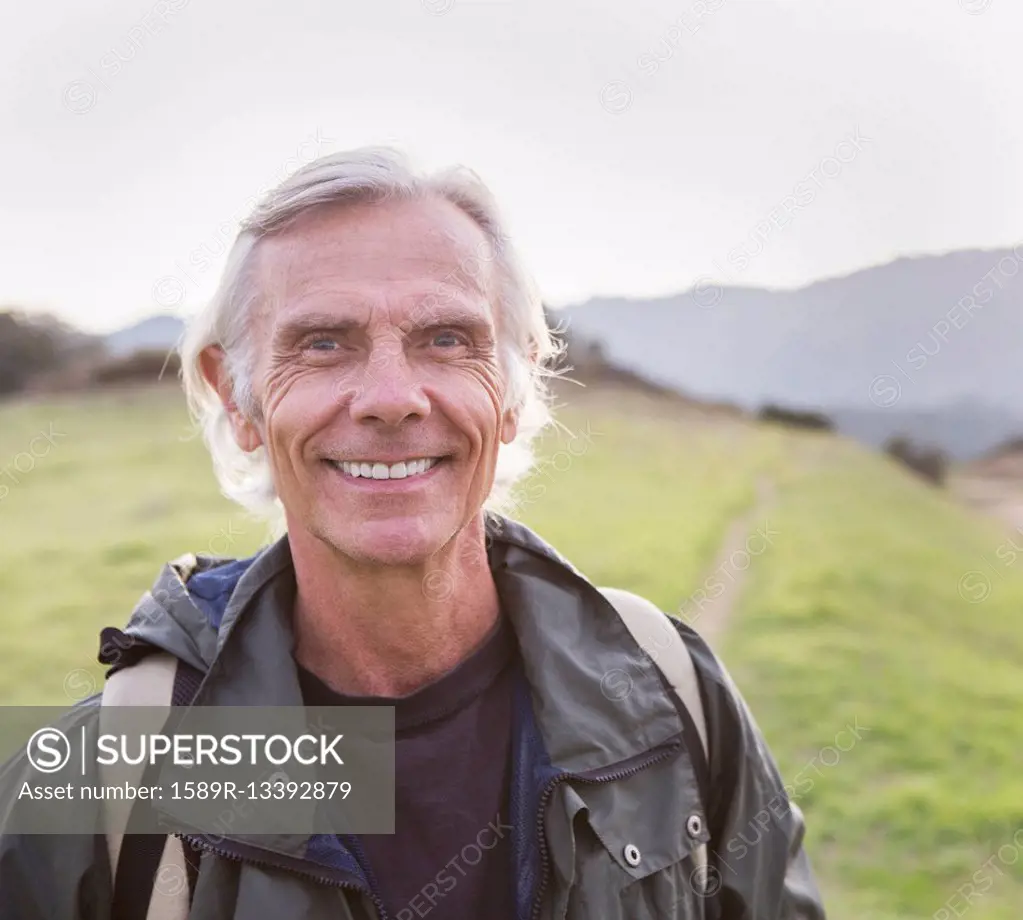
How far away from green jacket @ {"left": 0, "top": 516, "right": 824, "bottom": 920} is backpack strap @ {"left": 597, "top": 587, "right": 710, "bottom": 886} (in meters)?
0.02

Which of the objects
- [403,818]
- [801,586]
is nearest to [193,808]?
[403,818]

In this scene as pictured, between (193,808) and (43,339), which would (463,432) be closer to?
(193,808)

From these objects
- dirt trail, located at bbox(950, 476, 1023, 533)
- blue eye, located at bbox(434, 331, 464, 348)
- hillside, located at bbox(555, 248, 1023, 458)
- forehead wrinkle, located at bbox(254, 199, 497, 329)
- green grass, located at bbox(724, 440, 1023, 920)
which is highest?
hillside, located at bbox(555, 248, 1023, 458)

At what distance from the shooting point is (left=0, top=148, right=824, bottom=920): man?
1.84 metres

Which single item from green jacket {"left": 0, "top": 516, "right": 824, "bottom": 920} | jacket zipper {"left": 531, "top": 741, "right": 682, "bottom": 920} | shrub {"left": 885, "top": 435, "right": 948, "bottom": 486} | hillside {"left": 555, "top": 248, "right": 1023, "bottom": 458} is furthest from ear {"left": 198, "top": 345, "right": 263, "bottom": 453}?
shrub {"left": 885, "top": 435, "right": 948, "bottom": 486}

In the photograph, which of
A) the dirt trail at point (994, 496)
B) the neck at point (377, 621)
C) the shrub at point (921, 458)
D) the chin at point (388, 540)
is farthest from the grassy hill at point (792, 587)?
the shrub at point (921, 458)

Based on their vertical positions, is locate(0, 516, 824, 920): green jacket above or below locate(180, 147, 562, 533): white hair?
below

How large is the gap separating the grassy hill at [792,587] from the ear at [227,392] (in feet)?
3.25

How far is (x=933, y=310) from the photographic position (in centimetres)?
2259

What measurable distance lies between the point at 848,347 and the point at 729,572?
12.9m

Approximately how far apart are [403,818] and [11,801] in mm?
713

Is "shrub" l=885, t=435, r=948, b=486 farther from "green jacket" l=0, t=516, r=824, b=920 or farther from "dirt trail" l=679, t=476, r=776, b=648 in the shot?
"green jacket" l=0, t=516, r=824, b=920

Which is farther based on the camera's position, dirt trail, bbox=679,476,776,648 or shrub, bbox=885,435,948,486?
shrub, bbox=885,435,948,486

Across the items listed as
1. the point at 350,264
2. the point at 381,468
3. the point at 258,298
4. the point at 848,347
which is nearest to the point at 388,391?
the point at 381,468
